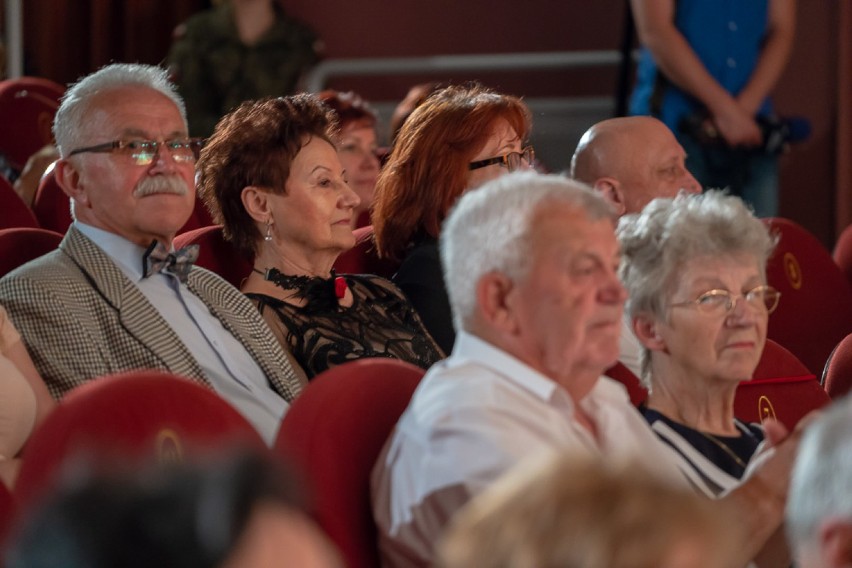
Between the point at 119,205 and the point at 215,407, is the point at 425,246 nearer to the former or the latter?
the point at 119,205

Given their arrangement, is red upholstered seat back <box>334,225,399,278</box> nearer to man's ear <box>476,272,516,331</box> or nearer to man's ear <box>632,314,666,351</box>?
man's ear <box>632,314,666,351</box>

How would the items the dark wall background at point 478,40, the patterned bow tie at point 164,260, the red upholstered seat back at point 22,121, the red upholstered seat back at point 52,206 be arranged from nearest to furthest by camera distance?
1. the patterned bow tie at point 164,260
2. the red upholstered seat back at point 52,206
3. the red upholstered seat back at point 22,121
4. the dark wall background at point 478,40

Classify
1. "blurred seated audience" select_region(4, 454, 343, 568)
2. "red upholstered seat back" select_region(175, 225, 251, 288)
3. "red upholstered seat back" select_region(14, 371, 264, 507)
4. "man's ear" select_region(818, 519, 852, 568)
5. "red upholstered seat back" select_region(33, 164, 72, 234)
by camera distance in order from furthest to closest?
"red upholstered seat back" select_region(33, 164, 72, 234)
"red upholstered seat back" select_region(175, 225, 251, 288)
"red upholstered seat back" select_region(14, 371, 264, 507)
"man's ear" select_region(818, 519, 852, 568)
"blurred seated audience" select_region(4, 454, 343, 568)

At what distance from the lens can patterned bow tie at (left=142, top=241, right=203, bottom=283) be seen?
8.54ft

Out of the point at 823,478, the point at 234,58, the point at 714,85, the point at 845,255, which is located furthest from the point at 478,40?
the point at 823,478

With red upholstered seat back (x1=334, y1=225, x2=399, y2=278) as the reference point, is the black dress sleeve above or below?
above

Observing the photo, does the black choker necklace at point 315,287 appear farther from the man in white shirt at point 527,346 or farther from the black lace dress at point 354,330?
the man in white shirt at point 527,346

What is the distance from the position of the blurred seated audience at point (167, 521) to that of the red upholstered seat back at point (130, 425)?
56 cm

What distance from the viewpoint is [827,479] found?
1.31 metres

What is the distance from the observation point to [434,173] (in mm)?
3115

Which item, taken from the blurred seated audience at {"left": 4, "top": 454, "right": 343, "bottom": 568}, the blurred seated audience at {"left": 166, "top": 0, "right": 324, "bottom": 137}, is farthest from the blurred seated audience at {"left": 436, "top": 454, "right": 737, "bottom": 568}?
the blurred seated audience at {"left": 166, "top": 0, "right": 324, "bottom": 137}

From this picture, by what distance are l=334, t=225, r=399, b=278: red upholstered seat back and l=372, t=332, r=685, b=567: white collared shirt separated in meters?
1.36

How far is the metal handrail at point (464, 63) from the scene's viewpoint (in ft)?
20.8

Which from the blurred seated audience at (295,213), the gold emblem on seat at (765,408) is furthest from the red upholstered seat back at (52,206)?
the gold emblem on seat at (765,408)
